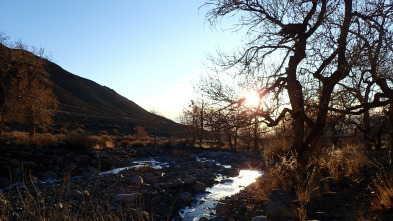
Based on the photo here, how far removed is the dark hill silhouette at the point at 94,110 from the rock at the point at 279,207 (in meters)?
30.1

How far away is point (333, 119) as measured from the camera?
8062mm

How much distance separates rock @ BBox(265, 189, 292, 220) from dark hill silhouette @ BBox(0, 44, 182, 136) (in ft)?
98.6

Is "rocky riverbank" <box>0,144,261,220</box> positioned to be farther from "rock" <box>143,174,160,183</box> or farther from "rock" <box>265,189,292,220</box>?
"rock" <box>265,189,292,220</box>

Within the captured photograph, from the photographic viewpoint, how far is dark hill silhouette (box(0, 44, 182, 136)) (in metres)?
48.1

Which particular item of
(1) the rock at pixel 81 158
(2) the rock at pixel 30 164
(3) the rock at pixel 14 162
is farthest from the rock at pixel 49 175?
(1) the rock at pixel 81 158

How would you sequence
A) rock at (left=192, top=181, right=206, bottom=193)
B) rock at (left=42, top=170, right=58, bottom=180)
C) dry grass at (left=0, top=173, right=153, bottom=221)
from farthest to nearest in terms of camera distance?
1. rock at (left=42, top=170, right=58, bottom=180)
2. rock at (left=192, top=181, right=206, bottom=193)
3. dry grass at (left=0, top=173, right=153, bottom=221)

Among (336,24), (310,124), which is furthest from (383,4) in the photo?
(310,124)

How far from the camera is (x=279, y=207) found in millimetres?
5617

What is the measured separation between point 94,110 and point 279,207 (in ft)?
236

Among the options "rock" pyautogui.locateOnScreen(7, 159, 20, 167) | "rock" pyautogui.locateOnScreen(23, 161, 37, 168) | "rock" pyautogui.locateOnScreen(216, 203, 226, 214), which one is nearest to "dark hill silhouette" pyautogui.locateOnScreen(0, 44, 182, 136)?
"rock" pyautogui.locateOnScreen(23, 161, 37, 168)

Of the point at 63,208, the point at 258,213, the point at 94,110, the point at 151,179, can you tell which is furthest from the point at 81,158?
the point at 94,110

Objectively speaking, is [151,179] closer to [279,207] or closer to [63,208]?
[63,208]

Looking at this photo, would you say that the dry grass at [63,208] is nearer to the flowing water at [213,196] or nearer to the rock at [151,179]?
the flowing water at [213,196]

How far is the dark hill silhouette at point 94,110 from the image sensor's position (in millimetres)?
48088
